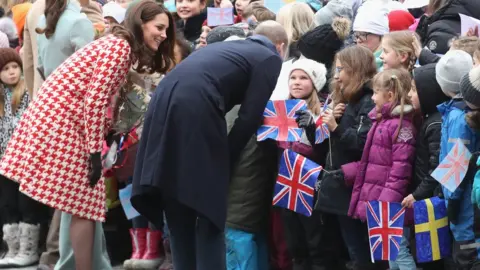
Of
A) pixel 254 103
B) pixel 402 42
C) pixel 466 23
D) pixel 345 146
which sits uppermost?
pixel 254 103

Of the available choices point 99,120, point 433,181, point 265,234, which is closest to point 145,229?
point 265,234

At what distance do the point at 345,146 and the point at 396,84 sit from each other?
1.95 feet

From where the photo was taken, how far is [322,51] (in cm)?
845

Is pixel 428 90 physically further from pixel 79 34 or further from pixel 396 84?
pixel 79 34

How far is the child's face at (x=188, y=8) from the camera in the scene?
10.3 meters

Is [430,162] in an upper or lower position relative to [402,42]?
lower

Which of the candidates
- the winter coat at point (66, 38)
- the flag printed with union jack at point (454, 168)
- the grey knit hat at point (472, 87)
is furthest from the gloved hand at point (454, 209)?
the winter coat at point (66, 38)

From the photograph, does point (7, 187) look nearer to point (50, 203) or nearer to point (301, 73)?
point (50, 203)

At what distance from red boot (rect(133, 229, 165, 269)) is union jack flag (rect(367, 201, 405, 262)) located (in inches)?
89.7

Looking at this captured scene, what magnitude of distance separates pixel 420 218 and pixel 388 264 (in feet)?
3.25

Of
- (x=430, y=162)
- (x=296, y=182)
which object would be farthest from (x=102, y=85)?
(x=430, y=162)

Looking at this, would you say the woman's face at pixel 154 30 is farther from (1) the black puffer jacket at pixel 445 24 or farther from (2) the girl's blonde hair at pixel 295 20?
(1) the black puffer jacket at pixel 445 24

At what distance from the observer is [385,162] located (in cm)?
729

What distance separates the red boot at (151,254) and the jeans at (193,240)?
232 cm
